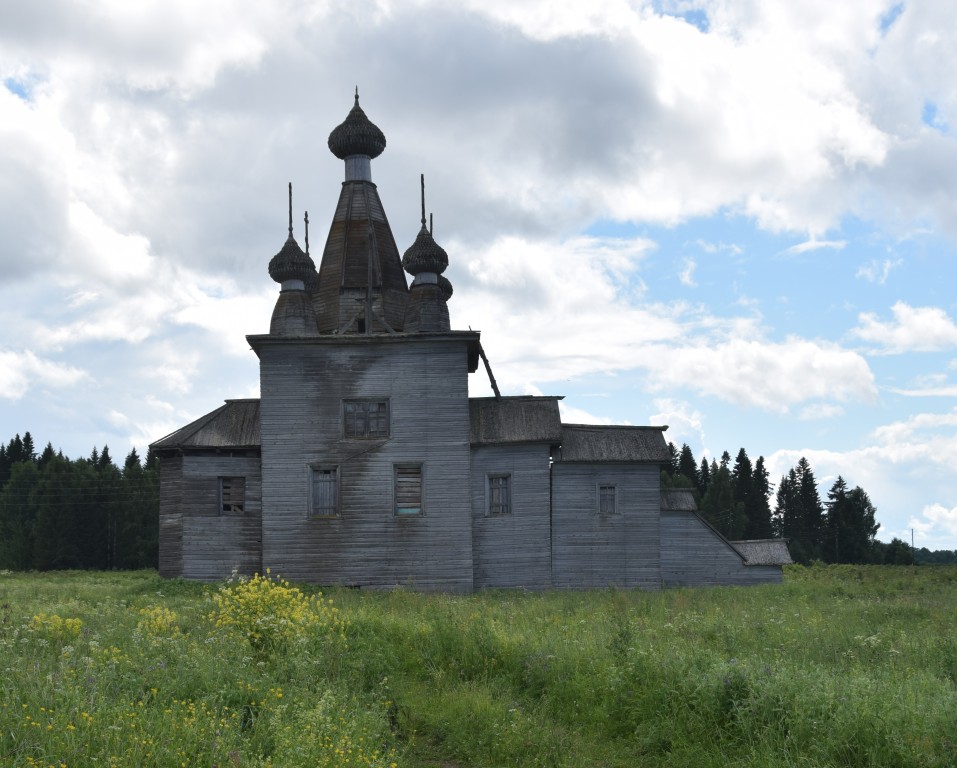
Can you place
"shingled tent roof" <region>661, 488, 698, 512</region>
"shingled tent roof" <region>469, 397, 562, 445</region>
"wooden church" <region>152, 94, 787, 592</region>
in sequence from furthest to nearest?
"shingled tent roof" <region>661, 488, 698, 512</region>
"shingled tent roof" <region>469, 397, 562, 445</region>
"wooden church" <region>152, 94, 787, 592</region>

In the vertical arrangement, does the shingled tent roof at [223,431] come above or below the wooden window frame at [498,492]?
A: above

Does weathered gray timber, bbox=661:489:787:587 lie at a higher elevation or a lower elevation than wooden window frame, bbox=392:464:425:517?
lower

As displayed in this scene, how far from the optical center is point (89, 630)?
12.2 meters

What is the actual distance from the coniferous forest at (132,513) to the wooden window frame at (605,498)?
1416 inches

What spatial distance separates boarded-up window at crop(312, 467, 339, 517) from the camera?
25.8m

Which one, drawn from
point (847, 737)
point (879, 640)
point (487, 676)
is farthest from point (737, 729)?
point (879, 640)

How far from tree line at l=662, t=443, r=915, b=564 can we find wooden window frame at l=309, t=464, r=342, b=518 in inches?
1643

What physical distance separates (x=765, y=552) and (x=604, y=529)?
546 centimetres

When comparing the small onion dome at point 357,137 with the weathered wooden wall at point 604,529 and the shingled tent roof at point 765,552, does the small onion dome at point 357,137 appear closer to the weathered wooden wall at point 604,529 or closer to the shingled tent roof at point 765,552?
the weathered wooden wall at point 604,529

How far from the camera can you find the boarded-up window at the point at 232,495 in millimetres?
26656

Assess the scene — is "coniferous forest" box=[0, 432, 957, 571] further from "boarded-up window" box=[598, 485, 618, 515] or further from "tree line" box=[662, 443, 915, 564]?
"boarded-up window" box=[598, 485, 618, 515]

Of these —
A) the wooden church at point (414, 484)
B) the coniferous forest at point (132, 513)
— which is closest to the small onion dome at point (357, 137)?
the wooden church at point (414, 484)

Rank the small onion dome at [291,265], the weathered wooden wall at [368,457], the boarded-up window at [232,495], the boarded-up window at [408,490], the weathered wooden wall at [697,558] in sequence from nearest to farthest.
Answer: the weathered wooden wall at [368,457], the boarded-up window at [408,490], the boarded-up window at [232,495], the weathered wooden wall at [697,558], the small onion dome at [291,265]

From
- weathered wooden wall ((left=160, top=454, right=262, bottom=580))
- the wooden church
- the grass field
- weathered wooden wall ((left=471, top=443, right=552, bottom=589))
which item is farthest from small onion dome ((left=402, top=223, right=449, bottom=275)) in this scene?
the grass field
